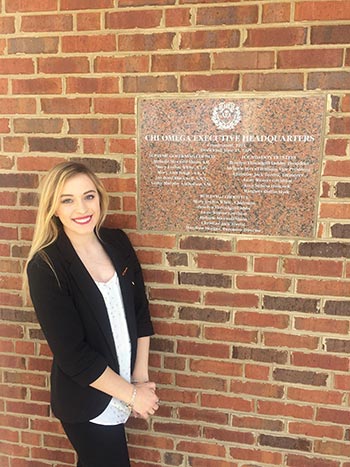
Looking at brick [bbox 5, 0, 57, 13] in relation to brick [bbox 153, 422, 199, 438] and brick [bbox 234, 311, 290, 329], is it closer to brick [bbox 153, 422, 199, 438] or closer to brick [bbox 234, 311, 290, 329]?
brick [bbox 234, 311, 290, 329]

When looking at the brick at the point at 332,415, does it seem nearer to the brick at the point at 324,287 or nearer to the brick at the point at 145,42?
the brick at the point at 324,287

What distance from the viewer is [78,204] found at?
1.95 meters

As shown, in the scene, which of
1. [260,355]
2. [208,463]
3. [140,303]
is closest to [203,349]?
[260,355]

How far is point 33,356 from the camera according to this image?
2574 millimetres

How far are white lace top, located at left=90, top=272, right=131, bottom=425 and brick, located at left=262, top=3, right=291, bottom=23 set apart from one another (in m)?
1.33

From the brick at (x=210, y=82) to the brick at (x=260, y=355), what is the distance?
4.18 ft

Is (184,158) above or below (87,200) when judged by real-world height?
above

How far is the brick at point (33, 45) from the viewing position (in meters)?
2.27

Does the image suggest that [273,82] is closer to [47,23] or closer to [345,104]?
[345,104]

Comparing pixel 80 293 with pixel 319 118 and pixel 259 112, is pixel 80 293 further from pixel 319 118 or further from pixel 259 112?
pixel 319 118

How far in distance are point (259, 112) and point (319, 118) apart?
27cm

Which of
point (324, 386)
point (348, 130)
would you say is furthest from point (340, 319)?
point (348, 130)

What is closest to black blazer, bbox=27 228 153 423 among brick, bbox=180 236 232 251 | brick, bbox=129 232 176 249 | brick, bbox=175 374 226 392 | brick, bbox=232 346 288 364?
brick, bbox=129 232 176 249

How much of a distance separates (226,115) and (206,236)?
585mm
